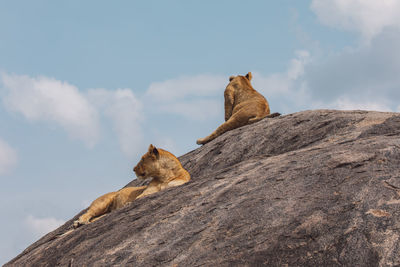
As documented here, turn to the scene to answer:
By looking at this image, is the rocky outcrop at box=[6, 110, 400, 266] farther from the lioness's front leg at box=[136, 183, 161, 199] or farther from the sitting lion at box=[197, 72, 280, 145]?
the sitting lion at box=[197, 72, 280, 145]

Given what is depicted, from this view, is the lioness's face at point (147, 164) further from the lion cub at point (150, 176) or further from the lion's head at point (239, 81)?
the lion's head at point (239, 81)

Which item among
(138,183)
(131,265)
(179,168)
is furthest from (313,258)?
(138,183)

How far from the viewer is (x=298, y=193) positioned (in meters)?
8.48

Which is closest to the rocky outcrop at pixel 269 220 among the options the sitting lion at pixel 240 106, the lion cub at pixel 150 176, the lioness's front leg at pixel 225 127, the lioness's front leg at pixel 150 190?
the lioness's front leg at pixel 150 190

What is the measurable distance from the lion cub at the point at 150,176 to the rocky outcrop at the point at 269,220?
2.20 meters

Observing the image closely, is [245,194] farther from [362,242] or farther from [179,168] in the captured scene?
[179,168]

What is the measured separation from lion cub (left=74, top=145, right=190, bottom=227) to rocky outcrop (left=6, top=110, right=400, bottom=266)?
220 centimetres

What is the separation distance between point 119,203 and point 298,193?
609cm

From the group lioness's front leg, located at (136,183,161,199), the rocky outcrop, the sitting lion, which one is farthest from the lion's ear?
the sitting lion

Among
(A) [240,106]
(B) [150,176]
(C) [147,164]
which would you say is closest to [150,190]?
(B) [150,176]

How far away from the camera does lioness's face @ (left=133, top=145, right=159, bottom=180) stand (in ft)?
43.7

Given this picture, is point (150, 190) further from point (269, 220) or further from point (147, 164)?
point (269, 220)

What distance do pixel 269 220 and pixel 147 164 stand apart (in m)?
5.90

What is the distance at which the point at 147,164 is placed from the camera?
13.4 metres
